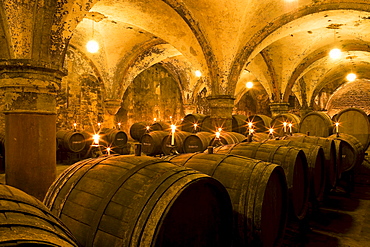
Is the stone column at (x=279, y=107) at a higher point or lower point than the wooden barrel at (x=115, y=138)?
higher

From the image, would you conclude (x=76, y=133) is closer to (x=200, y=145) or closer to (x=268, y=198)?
(x=200, y=145)

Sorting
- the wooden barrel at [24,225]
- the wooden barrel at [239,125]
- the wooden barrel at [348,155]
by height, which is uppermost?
the wooden barrel at [239,125]

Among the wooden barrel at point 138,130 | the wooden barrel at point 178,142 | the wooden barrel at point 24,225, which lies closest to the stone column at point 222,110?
the wooden barrel at point 178,142

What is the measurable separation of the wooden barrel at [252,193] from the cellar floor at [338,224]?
0.78m

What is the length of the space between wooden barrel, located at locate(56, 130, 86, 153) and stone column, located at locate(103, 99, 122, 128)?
3.00 m

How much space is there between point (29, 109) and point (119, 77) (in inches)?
314

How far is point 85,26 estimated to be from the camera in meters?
8.67

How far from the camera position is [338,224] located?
393 cm

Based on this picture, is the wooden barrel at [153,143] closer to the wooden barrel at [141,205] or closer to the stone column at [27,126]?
the stone column at [27,126]

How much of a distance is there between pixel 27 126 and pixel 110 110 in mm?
8197

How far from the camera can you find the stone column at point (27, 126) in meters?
3.49

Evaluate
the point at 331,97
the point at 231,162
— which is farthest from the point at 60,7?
the point at 331,97

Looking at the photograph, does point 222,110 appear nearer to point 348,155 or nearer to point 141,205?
point 348,155

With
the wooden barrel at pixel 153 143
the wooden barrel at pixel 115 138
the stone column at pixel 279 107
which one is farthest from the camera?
the stone column at pixel 279 107
